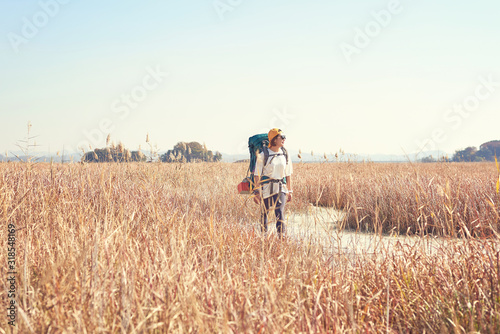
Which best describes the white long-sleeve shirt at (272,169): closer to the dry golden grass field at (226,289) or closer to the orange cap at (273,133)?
the orange cap at (273,133)

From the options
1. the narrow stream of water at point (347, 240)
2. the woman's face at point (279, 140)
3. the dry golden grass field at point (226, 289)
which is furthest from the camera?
the woman's face at point (279, 140)

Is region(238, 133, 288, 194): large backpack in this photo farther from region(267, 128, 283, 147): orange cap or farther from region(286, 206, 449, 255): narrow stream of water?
region(286, 206, 449, 255): narrow stream of water

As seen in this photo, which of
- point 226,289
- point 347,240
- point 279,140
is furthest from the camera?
point 279,140

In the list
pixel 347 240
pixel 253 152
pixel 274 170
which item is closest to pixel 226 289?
pixel 347 240

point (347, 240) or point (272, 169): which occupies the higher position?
point (272, 169)

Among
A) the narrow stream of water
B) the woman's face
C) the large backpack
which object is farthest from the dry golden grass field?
the woman's face

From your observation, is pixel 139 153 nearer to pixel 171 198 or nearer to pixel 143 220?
pixel 171 198

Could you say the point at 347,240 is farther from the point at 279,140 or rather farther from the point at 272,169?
the point at 279,140

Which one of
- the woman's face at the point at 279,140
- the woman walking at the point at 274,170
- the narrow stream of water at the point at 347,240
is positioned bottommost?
the narrow stream of water at the point at 347,240

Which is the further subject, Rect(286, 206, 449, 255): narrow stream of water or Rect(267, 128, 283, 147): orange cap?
Rect(267, 128, 283, 147): orange cap

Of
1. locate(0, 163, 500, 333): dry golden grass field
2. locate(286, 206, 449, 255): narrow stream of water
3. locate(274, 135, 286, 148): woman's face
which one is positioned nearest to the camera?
locate(0, 163, 500, 333): dry golden grass field

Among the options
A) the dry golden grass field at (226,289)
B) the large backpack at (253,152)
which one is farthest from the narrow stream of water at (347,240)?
the large backpack at (253,152)

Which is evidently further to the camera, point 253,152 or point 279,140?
point 253,152

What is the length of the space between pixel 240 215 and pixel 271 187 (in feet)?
4.74
